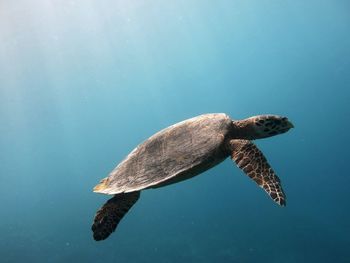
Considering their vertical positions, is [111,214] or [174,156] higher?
[174,156]

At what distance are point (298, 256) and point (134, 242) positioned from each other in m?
10.9

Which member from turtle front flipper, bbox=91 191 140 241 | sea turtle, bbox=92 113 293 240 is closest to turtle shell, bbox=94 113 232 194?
sea turtle, bbox=92 113 293 240

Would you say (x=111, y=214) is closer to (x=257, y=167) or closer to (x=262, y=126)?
(x=257, y=167)

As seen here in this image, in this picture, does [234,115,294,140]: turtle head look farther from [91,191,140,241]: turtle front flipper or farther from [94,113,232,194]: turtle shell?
[91,191,140,241]: turtle front flipper

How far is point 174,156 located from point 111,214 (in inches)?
55.5

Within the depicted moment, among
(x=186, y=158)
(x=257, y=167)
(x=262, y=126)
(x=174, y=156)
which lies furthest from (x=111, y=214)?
(x=262, y=126)

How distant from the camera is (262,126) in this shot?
5.73m

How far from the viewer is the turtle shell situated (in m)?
5.03

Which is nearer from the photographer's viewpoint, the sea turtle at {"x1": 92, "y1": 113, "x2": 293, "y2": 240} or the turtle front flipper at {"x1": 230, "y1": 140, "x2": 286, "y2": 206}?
the turtle front flipper at {"x1": 230, "y1": 140, "x2": 286, "y2": 206}

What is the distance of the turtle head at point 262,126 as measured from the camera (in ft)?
18.4

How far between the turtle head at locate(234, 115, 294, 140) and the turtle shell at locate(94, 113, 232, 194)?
0.35 meters

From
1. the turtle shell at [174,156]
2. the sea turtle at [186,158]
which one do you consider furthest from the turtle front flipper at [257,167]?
the turtle shell at [174,156]

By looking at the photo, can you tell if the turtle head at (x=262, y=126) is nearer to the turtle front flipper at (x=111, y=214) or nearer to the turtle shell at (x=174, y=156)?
the turtle shell at (x=174, y=156)

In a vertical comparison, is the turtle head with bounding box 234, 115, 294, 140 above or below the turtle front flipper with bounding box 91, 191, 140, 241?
above
